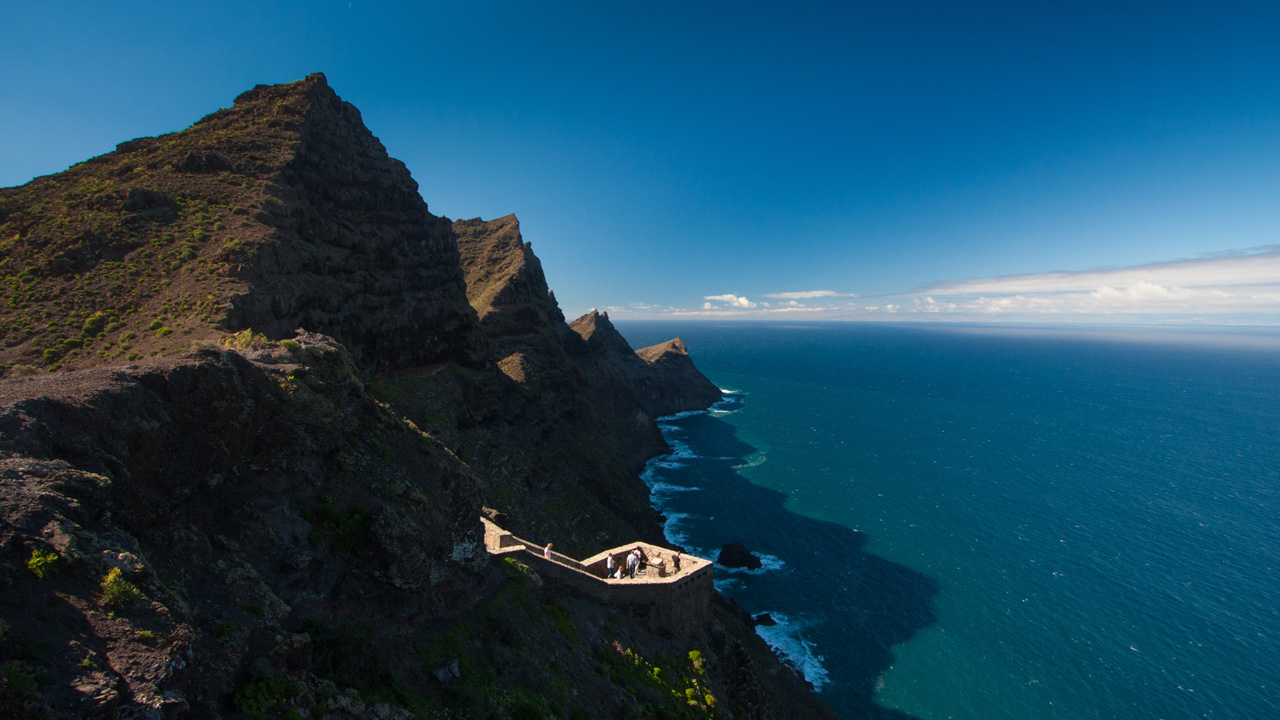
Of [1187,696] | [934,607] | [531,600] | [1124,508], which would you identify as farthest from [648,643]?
[1124,508]

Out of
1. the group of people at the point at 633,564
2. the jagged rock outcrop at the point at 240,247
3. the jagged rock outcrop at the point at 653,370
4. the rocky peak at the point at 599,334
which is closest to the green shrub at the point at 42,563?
the group of people at the point at 633,564

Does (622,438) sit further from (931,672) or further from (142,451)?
(142,451)

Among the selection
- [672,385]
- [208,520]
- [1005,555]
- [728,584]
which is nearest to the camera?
[208,520]

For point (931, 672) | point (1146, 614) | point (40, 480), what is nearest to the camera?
point (40, 480)

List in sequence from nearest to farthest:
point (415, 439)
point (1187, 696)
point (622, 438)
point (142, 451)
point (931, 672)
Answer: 1. point (142, 451)
2. point (415, 439)
3. point (1187, 696)
4. point (931, 672)
5. point (622, 438)

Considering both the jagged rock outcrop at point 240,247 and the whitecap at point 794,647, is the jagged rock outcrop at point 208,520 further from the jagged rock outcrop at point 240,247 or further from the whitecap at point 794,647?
the whitecap at point 794,647

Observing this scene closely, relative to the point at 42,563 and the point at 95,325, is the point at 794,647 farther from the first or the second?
the point at 95,325

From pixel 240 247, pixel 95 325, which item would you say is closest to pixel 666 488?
pixel 240 247
